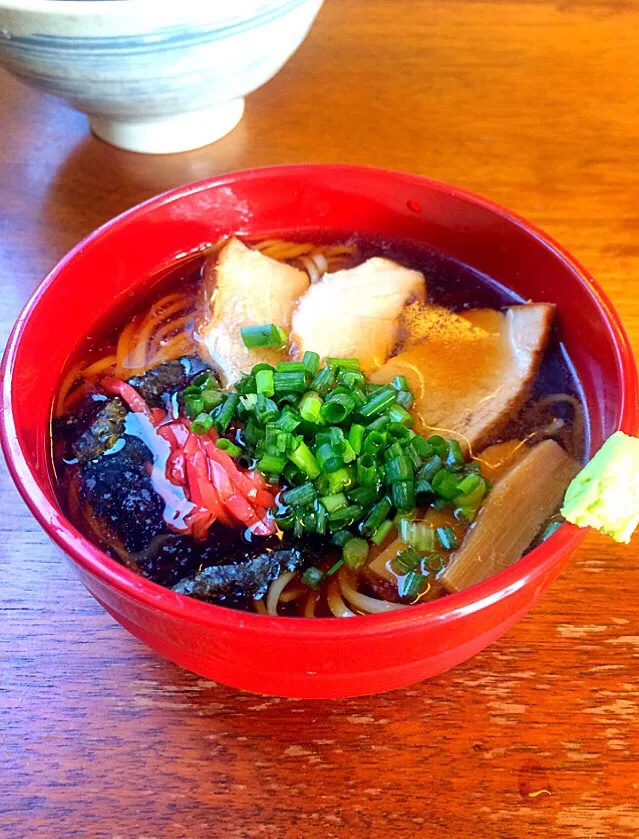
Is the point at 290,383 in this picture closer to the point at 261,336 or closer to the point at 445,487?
the point at 261,336

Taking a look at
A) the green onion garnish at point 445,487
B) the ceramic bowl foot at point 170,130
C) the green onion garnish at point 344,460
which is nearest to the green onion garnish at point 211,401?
the green onion garnish at point 344,460

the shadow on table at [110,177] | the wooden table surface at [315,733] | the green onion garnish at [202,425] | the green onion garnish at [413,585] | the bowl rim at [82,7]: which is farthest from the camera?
the shadow on table at [110,177]

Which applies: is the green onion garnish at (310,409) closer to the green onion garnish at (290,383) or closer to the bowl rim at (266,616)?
the green onion garnish at (290,383)

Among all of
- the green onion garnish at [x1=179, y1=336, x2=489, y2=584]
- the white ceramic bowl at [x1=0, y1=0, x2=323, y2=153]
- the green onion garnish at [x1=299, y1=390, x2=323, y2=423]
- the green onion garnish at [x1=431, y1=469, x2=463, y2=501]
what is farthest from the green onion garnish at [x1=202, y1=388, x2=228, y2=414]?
the white ceramic bowl at [x1=0, y1=0, x2=323, y2=153]

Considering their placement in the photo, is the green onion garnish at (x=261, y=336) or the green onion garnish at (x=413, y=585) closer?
the green onion garnish at (x=413, y=585)

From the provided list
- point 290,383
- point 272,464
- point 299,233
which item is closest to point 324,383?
point 290,383

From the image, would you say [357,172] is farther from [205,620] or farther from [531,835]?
[531,835]

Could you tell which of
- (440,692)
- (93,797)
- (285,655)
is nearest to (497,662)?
(440,692)
